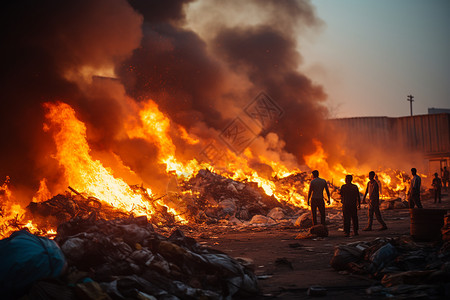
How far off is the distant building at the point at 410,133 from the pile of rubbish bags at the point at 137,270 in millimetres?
32311

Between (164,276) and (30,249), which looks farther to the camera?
(164,276)

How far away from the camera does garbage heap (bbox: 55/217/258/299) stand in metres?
4.61

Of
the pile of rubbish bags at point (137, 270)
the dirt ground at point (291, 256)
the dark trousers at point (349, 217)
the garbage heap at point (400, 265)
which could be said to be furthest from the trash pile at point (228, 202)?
the pile of rubbish bags at point (137, 270)

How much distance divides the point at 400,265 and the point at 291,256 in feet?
7.99

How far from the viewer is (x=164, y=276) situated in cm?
493

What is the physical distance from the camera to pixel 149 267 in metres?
5.01

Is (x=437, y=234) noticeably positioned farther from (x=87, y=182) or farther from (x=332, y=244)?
(x=87, y=182)

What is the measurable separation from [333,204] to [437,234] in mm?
13940

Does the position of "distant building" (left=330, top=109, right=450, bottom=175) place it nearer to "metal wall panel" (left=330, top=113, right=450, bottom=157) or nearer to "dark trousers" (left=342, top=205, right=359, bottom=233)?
"metal wall panel" (left=330, top=113, right=450, bottom=157)

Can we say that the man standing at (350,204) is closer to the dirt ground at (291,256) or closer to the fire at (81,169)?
the dirt ground at (291,256)

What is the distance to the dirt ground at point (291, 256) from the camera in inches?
208

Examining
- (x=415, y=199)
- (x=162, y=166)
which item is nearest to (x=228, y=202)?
(x=162, y=166)

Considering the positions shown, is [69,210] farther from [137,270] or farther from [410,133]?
[410,133]

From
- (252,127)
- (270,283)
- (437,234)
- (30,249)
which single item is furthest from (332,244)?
(252,127)
